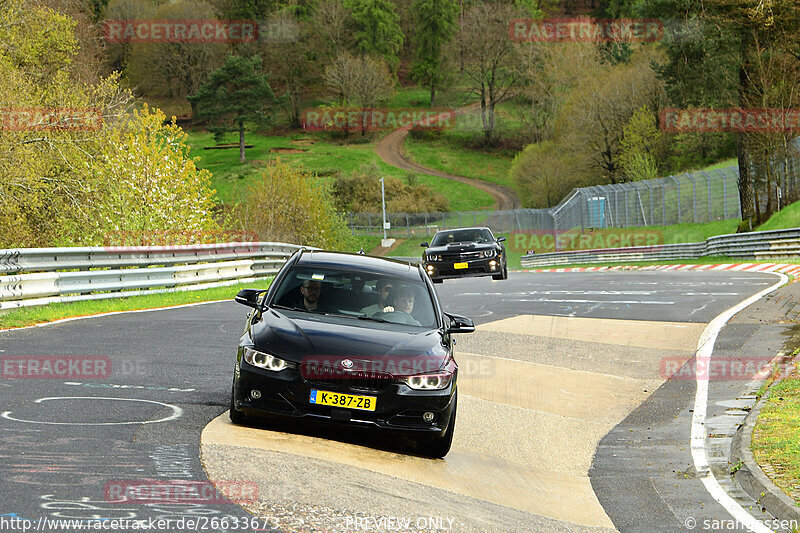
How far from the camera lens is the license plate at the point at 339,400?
740 cm

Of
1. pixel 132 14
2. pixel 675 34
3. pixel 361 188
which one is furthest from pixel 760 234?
pixel 132 14

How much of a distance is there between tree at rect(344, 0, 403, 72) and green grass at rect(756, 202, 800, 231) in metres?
107

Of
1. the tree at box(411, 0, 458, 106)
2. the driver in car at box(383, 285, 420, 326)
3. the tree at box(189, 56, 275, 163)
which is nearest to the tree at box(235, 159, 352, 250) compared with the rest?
the driver in car at box(383, 285, 420, 326)

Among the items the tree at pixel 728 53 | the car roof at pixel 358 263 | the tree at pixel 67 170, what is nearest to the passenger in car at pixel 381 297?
the car roof at pixel 358 263

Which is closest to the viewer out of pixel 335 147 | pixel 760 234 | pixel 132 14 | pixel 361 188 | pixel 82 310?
pixel 82 310

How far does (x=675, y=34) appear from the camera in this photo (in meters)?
44.8

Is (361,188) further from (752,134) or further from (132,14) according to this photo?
(752,134)

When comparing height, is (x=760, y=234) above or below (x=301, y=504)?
below

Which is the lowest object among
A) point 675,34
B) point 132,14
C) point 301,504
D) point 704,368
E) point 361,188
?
point 361,188

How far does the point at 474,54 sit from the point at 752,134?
283 feet

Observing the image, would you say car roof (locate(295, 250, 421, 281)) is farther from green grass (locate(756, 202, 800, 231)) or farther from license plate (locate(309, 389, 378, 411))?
green grass (locate(756, 202, 800, 231))

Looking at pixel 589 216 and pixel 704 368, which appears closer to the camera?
pixel 704 368

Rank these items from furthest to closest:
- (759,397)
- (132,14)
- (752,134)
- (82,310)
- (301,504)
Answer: (132,14) → (752,134) → (82,310) → (759,397) → (301,504)

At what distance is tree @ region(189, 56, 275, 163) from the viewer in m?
120
